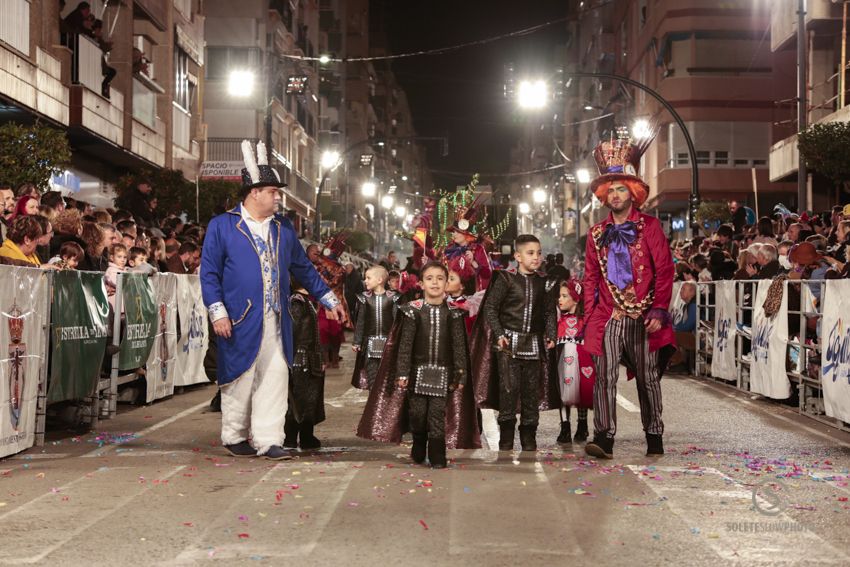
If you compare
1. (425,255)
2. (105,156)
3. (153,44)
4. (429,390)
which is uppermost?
(153,44)

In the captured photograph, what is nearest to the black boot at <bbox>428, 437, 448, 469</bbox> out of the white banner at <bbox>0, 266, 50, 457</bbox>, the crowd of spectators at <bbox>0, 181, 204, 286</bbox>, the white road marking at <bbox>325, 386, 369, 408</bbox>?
→ the white banner at <bbox>0, 266, 50, 457</bbox>

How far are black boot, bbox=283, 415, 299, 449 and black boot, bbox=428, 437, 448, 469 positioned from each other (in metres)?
1.48

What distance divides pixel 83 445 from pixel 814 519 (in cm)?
603

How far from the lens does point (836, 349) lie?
37.9 feet

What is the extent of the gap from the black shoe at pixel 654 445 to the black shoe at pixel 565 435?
109 cm

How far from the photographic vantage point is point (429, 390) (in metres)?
8.89

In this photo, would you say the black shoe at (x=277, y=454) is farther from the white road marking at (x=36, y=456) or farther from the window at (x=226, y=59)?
the window at (x=226, y=59)

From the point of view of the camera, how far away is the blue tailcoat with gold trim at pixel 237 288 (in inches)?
358

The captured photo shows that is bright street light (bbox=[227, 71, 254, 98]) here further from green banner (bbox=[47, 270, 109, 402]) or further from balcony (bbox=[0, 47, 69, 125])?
green banner (bbox=[47, 270, 109, 402])

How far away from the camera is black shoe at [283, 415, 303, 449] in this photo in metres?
9.86

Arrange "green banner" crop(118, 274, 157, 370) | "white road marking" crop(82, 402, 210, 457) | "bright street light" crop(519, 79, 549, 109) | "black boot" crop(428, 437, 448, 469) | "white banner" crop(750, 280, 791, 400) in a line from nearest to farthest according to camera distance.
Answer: "black boot" crop(428, 437, 448, 469) < "white road marking" crop(82, 402, 210, 457) < "green banner" crop(118, 274, 157, 370) < "white banner" crop(750, 280, 791, 400) < "bright street light" crop(519, 79, 549, 109)

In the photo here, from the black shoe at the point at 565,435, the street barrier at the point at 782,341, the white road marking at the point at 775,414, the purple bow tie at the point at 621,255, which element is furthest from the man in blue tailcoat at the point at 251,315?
the street barrier at the point at 782,341

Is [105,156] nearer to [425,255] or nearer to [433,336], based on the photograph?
[425,255]

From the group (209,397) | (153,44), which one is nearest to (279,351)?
(209,397)
